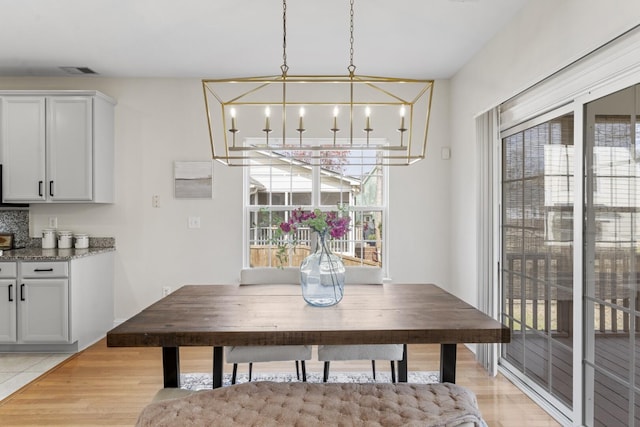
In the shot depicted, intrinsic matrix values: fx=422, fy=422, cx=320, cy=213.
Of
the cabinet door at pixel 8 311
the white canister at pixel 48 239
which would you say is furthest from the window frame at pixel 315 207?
the cabinet door at pixel 8 311

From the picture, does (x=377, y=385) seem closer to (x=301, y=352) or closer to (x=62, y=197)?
(x=301, y=352)

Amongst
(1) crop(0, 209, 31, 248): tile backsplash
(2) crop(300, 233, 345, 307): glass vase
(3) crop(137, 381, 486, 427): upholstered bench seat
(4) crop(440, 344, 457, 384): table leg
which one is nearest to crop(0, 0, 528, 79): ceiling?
(1) crop(0, 209, 31, 248): tile backsplash

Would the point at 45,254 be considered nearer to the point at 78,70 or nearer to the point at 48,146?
the point at 48,146

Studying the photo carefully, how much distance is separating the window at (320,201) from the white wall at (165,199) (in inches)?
6.3

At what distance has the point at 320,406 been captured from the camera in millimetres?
1550

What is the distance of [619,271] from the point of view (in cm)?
205

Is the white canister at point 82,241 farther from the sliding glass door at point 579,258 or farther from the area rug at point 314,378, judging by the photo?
the sliding glass door at point 579,258

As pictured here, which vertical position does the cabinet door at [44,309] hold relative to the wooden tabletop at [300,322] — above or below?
below

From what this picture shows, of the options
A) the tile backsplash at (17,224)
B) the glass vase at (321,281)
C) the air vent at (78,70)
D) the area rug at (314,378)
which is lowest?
the area rug at (314,378)

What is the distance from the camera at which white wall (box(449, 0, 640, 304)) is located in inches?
81.4

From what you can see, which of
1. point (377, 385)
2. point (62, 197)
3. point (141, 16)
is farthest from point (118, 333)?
point (62, 197)

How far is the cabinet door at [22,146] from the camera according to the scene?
386 cm

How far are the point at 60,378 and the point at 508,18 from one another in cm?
413

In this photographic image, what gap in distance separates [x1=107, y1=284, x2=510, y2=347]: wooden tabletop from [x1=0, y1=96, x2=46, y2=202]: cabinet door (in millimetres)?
2450
